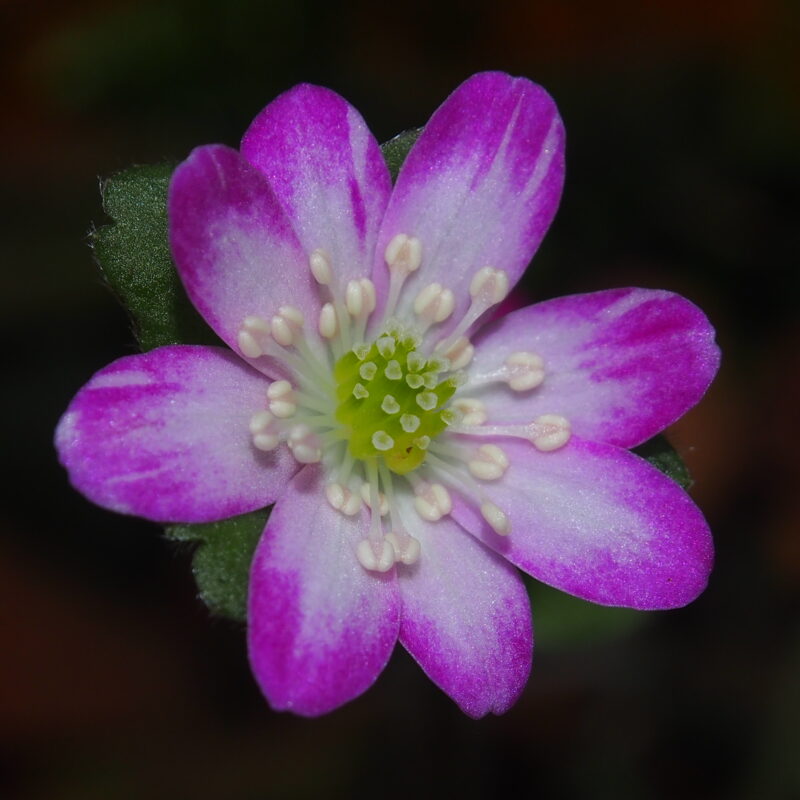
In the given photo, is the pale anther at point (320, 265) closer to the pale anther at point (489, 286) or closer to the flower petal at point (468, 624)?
the pale anther at point (489, 286)

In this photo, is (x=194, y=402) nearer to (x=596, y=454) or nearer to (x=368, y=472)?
(x=368, y=472)

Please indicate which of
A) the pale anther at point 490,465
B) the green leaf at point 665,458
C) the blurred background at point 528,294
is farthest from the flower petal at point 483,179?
the blurred background at point 528,294

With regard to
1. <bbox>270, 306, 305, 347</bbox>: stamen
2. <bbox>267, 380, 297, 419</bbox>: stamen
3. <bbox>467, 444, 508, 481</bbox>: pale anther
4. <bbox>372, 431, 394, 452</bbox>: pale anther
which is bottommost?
<bbox>467, 444, 508, 481</bbox>: pale anther

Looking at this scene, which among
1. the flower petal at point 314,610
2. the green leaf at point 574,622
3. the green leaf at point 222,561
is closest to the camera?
the flower petal at point 314,610

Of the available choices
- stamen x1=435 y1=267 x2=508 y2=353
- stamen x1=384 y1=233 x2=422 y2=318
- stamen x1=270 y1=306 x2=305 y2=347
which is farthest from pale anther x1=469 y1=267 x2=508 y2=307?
stamen x1=270 y1=306 x2=305 y2=347

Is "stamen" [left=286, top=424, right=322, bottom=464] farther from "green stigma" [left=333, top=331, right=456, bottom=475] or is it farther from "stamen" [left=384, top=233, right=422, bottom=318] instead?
"stamen" [left=384, top=233, right=422, bottom=318]

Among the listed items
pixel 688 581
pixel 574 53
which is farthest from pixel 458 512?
pixel 574 53
